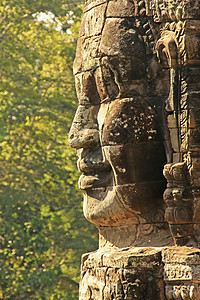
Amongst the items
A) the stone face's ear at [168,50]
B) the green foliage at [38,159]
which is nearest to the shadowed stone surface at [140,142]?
the stone face's ear at [168,50]

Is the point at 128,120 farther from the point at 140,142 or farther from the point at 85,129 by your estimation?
the point at 85,129

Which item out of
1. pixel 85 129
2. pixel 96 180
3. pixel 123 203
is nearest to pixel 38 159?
pixel 85 129

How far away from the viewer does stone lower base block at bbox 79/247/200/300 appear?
18.2ft

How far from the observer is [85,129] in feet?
20.9

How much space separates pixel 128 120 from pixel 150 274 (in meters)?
1.15

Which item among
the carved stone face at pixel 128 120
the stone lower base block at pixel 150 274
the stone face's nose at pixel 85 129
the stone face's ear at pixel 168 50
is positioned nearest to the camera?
the stone lower base block at pixel 150 274

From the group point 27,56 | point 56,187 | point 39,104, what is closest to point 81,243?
point 56,187

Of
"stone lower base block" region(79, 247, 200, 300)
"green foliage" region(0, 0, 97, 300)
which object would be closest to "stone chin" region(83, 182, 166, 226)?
"stone lower base block" region(79, 247, 200, 300)

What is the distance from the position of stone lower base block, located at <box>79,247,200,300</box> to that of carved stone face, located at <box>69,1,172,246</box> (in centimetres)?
34

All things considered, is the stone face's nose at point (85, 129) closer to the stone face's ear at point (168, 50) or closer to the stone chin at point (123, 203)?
the stone chin at point (123, 203)

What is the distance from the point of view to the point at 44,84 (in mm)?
18484

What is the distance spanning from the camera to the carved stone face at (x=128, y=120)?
5.92 metres

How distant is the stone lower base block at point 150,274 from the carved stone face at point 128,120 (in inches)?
13.3

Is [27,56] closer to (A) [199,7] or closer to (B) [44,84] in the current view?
(B) [44,84]
